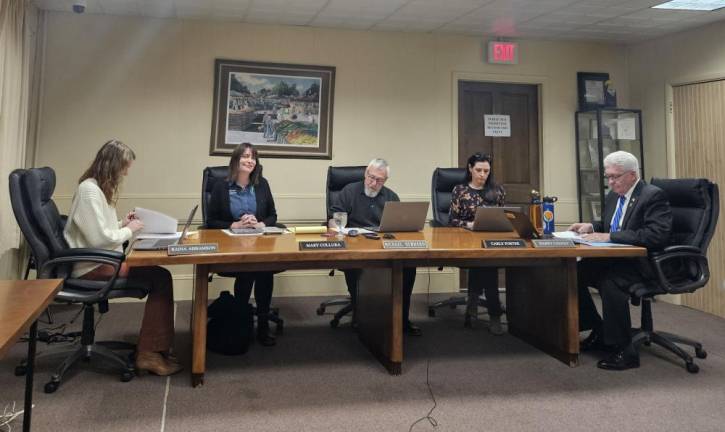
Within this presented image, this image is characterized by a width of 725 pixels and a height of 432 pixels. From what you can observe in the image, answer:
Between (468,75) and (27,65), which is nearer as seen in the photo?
(27,65)

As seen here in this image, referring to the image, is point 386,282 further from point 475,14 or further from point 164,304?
point 475,14

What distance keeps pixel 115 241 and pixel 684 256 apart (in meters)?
2.78

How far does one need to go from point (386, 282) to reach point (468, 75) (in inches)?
109

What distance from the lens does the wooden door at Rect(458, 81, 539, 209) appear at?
4.52 meters

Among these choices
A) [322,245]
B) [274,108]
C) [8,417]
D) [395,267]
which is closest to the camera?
[8,417]

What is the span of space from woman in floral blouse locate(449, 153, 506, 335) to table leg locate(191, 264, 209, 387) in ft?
5.57

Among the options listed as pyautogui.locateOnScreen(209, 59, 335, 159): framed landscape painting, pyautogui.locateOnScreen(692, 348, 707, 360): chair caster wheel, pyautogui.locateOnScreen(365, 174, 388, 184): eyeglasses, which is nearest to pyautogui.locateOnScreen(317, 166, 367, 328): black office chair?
pyautogui.locateOnScreen(365, 174, 388, 184): eyeglasses

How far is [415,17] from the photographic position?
3.91 meters

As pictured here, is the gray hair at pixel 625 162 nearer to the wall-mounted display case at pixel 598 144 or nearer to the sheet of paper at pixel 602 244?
the sheet of paper at pixel 602 244

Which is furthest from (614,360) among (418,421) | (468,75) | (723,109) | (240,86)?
(240,86)

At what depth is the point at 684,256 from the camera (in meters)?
2.41

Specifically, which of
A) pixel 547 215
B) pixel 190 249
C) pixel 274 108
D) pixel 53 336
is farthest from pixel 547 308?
pixel 53 336

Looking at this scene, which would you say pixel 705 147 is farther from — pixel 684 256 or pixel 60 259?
pixel 60 259

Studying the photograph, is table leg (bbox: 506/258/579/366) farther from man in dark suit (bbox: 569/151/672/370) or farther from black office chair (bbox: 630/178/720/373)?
black office chair (bbox: 630/178/720/373)
